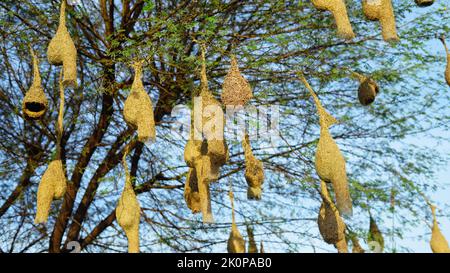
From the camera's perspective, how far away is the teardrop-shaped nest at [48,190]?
378 centimetres

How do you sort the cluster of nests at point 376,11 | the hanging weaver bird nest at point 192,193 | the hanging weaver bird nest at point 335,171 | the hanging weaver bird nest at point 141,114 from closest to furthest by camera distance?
the hanging weaver bird nest at point 335,171
the hanging weaver bird nest at point 141,114
the cluster of nests at point 376,11
the hanging weaver bird nest at point 192,193

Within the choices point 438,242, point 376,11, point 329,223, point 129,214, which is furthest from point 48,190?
point 438,242

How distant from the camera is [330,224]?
3.78 meters

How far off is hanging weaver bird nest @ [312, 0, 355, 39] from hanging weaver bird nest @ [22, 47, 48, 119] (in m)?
1.88

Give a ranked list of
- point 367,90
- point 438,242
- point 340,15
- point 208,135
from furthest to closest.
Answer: point 367,90 → point 438,242 → point 340,15 → point 208,135

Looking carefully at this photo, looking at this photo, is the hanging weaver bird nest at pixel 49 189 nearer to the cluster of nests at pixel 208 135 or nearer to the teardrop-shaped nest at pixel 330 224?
the cluster of nests at pixel 208 135

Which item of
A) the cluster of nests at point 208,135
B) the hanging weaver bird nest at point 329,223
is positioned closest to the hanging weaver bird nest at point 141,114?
the cluster of nests at point 208,135

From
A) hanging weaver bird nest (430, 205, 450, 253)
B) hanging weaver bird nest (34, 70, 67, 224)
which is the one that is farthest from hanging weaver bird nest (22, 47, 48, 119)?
hanging weaver bird nest (430, 205, 450, 253)

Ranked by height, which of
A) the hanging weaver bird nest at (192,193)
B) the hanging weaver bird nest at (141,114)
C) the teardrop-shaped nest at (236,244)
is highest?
the hanging weaver bird nest at (141,114)

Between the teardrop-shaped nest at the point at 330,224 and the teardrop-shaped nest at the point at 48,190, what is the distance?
5.37 ft

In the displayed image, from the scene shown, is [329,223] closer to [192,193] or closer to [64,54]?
[192,193]

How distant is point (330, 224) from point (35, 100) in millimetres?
2081

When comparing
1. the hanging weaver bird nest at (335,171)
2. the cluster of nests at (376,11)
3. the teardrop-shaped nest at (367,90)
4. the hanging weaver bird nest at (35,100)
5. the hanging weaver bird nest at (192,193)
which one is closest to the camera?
the hanging weaver bird nest at (335,171)

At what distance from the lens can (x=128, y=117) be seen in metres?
3.47
